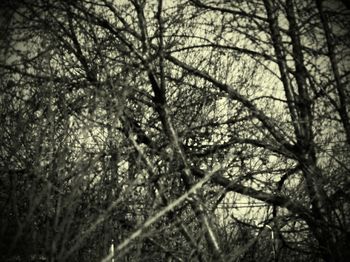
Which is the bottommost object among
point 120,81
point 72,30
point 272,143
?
point 272,143

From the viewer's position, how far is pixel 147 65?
9.01ft

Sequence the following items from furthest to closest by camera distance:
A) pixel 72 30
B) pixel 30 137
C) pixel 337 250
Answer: pixel 30 137 < pixel 72 30 < pixel 337 250

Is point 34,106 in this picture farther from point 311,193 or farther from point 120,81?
point 311,193

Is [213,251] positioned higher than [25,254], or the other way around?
[25,254]

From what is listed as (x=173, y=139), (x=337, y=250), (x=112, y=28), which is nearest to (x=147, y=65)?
(x=112, y=28)

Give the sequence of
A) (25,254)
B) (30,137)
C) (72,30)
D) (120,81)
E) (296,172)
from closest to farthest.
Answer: (25,254), (120,81), (72,30), (296,172), (30,137)

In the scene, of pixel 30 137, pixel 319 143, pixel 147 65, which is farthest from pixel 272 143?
pixel 30 137

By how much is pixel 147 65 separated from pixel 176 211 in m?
1.38

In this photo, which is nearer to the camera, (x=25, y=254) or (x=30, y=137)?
(x=25, y=254)

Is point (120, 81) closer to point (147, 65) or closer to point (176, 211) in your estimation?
point (147, 65)

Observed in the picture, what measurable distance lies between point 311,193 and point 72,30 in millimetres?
2660

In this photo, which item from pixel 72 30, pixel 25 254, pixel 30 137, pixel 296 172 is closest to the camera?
pixel 25 254

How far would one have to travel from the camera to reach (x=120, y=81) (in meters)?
2.83

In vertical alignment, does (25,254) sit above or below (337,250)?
above
